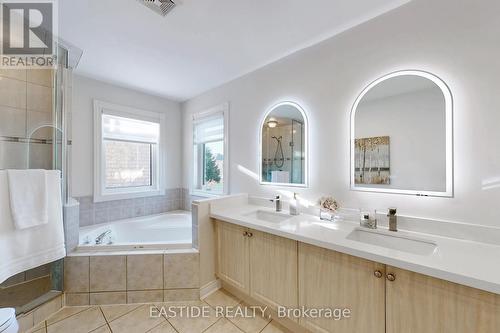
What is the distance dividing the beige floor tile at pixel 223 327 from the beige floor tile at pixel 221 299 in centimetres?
20

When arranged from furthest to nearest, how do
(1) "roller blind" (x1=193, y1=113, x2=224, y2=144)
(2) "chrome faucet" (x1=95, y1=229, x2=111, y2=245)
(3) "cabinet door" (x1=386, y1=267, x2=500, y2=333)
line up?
1. (1) "roller blind" (x1=193, y1=113, x2=224, y2=144)
2. (2) "chrome faucet" (x1=95, y1=229, x2=111, y2=245)
3. (3) "cabinet door" (x1=386, y1=267, x2=500, y2=333)

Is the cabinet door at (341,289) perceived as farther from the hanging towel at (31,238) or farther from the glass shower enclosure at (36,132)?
the glass shower enclosure at (36,132)

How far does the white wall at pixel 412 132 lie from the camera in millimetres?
1380

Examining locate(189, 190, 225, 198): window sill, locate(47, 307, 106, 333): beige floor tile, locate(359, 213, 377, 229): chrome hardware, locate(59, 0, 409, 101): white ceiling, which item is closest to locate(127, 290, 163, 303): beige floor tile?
locate(47, 307, 106, 333): beige floor tile

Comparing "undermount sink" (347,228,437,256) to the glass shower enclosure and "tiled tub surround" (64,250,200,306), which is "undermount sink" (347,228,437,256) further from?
the glass shower enclosure

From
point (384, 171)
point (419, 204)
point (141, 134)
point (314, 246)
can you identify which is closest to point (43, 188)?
point (141, 134)

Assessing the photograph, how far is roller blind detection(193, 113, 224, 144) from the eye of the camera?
9.61ft

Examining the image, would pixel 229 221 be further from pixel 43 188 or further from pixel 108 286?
pixel 43 188

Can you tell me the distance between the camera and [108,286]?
5.94 feet

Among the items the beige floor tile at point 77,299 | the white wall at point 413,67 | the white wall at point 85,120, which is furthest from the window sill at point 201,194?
the beige floor tile at point 77,299

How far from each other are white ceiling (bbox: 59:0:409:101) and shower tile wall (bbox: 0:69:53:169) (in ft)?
1.63

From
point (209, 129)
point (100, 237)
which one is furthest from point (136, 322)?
point (209, 129)

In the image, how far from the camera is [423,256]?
1048 mm

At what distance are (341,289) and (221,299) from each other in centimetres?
117
